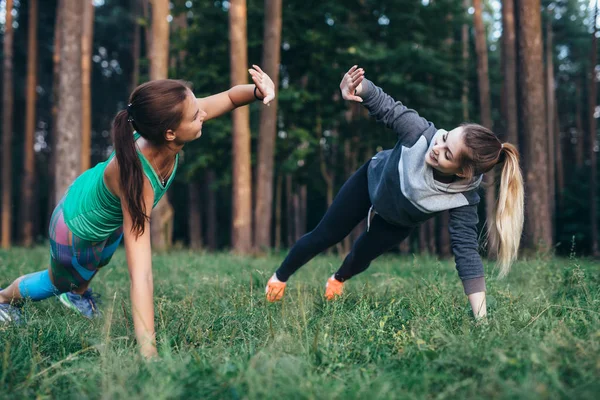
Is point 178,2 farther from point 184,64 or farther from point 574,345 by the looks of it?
point 574,345

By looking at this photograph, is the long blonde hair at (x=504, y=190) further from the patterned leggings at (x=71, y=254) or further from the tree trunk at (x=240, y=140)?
the tree trunk at (x=240, y=140)

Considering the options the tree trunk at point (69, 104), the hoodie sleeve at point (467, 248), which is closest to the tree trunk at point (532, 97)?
the hoodie sleeve at point (467, 248)

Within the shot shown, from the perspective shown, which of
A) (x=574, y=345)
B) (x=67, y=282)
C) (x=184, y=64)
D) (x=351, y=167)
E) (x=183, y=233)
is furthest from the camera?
(x=183, y=233)

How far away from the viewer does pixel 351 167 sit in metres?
15.3

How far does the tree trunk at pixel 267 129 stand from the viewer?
1102cm

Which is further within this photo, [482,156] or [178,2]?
[178,2]

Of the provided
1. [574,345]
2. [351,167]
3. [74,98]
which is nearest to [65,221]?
[574,345]

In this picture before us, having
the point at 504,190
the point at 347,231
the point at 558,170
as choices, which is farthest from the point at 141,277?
the point at 558,170

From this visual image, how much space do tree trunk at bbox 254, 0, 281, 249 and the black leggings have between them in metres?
6.67

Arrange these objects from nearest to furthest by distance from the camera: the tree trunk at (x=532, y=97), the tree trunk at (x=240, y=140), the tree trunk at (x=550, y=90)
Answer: the tree trunk at (x=532, y=97) → the tree trunk at (x=240, y=140) → the tree trunk at (x=550, y=90)

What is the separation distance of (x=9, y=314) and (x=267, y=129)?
8.48m

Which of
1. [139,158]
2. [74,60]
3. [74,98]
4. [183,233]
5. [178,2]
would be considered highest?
[178,2]

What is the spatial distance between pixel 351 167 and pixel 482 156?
11966 millimetres

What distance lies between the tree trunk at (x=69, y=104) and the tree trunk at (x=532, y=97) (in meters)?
8.47
